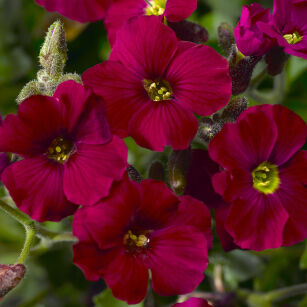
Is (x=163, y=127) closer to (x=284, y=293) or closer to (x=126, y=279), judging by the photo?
(x=126, y=279)

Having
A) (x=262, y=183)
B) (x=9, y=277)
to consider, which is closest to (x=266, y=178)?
(x=262, y=183)

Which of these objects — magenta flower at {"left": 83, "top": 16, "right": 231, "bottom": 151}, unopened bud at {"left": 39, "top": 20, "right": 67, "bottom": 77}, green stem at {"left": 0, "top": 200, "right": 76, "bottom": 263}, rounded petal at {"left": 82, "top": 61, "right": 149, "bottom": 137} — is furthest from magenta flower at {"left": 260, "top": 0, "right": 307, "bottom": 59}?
green stem at {"left": 0, "top": 200, "right": 76, "bottom": 263}

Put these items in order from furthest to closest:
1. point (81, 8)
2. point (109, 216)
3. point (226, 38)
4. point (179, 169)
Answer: point (81, 8)
point (226, 38)
point (179, 169)
point (109, 216)

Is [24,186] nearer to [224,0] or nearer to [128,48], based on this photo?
[128,48]

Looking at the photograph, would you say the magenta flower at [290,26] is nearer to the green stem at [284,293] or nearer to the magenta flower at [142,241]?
the magenta flower at [142,241]

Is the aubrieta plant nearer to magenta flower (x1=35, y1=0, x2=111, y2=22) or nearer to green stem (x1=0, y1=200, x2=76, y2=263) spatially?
green stem (x1=0, y1=200, x2=76, y2=263)

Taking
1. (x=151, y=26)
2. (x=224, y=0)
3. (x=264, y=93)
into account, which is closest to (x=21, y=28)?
A: (x=224, y=0)

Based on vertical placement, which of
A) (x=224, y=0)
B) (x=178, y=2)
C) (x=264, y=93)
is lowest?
(x=264, y=93)
